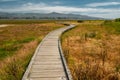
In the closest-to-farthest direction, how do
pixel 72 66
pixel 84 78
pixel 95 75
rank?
pixel 84 78
pixel 95 75
pixel 72 66

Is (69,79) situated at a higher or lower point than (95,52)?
higher

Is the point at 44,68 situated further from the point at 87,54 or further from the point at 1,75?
the point at 87,54

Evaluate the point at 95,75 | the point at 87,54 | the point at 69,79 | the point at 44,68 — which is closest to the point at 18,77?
the point at 44,68

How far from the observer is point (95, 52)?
22219mm

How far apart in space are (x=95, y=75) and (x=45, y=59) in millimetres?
4296

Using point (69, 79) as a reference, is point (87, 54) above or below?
below

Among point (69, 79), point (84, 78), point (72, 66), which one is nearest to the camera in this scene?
point (69, 79)

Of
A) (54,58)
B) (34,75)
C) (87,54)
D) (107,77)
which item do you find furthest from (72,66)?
(87,54)

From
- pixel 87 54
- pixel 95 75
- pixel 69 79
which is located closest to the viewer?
pixel 69 79

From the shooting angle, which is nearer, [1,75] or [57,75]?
[57,75]

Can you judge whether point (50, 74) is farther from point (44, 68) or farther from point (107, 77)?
point (107, 77)

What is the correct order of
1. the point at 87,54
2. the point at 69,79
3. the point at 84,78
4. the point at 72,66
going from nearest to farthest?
1. the point at 69,79
2. the point at 84,78
3. the point at 72,66
4. the point at 87,54

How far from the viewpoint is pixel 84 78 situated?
1180cm

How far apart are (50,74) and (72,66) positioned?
3.31 m
